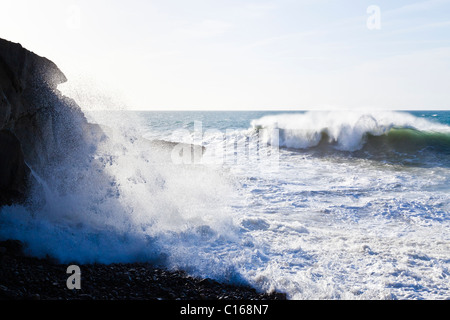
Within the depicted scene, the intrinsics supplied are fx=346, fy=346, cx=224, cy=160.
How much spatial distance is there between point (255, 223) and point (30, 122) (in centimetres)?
463

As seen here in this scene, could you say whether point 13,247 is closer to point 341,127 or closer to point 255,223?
point 255,223

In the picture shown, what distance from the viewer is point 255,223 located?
7066 millimetres

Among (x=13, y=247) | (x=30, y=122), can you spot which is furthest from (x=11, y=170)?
(x=13, y=247)

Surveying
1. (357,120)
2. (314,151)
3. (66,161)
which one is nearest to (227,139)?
(314,151)

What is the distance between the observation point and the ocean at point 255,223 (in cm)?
500

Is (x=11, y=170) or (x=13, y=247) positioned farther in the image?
(x=11, y=170)

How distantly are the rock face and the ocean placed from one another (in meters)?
0.40

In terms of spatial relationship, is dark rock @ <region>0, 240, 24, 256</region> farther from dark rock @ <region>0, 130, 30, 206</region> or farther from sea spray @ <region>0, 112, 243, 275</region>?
dark rock @ <region>0, 130, 30, 206</region>

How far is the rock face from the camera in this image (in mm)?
5406

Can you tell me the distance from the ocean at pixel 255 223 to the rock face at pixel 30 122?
397 mm

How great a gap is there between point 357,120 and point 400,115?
4.30m

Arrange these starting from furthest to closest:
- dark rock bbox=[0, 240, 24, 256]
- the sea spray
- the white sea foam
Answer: the white sea foam, the sea spray, dark rock bbox=[0, 240, 24, 256]

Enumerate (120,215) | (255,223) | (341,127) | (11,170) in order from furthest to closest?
(341,127) → (255,223) → (120,215) → (11,170)

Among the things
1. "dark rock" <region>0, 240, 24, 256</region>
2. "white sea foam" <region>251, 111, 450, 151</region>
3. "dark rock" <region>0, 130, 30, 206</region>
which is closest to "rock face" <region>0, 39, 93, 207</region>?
"dark rock" <region>0, 130, 30, 206</region>
